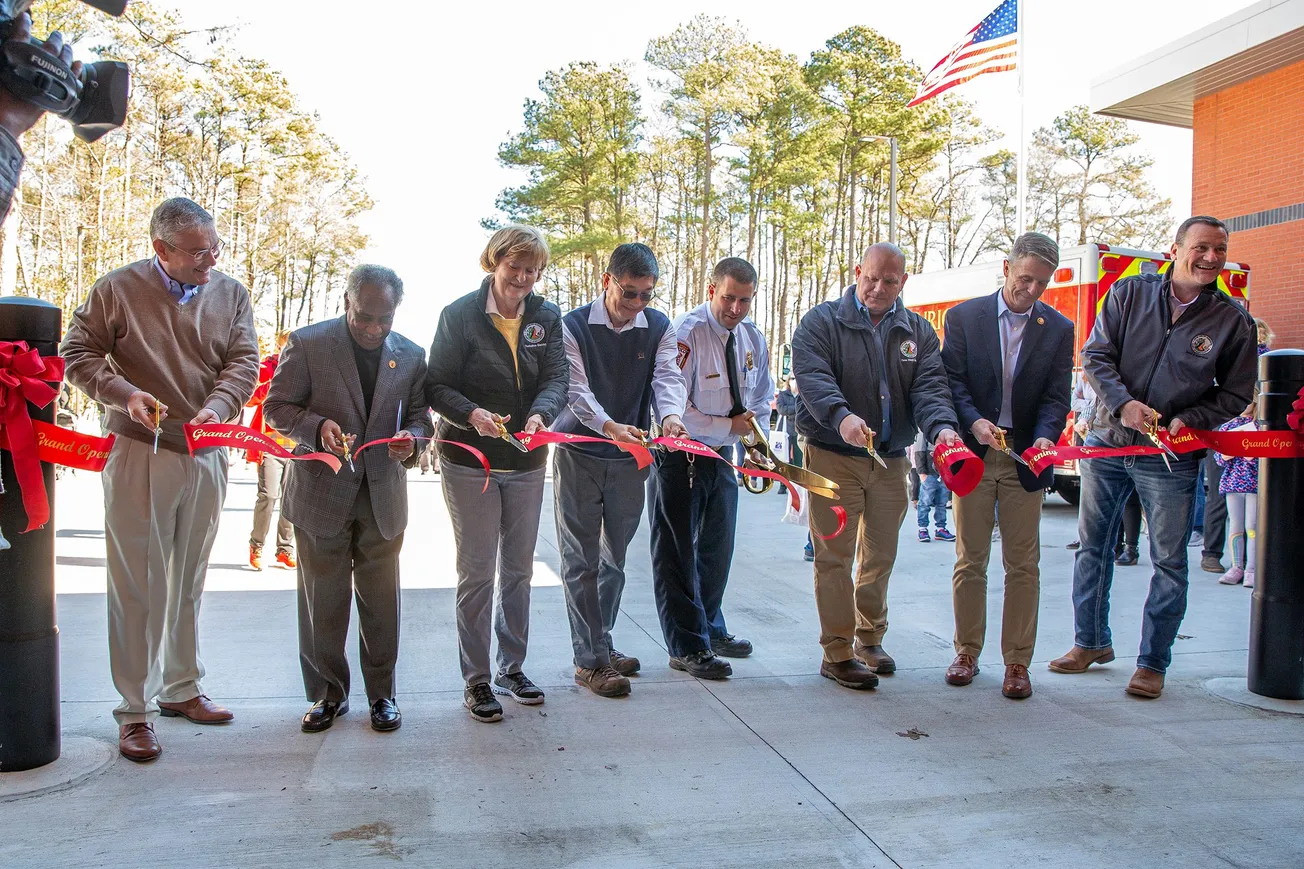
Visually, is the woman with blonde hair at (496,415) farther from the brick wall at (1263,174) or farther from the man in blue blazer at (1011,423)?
the brick wall at (1263,174)

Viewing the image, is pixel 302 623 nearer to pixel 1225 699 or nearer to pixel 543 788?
pixel 543 788

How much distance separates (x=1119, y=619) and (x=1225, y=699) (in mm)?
1768

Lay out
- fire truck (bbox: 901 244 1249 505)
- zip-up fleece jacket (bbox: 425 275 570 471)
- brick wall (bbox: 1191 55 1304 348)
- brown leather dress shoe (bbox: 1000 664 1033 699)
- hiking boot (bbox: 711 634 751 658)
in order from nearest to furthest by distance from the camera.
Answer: zip-up fleece jacket (bbox: 425 275 570 471) → brown leather dress shoe (bbox: 1000 664 1033 699) → hiking boot (bbox: 711 634 751 658) → fire truck (bbox: 901 244 1249 505) → brick wall (bbox: 1191 55 1304 348)

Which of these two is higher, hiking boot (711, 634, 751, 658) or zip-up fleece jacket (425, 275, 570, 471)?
zip-up fleece jacket (425, 275, 570, 471)

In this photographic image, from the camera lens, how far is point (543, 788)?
336cm

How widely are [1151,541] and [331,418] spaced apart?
12.6ft

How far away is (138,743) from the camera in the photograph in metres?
3.56

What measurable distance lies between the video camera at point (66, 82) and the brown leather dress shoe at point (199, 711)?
2.51 metres

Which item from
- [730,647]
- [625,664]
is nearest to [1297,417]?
[730,647]

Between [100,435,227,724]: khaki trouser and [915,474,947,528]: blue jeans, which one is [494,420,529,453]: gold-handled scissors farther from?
[915,474,947,528]: blue jeans

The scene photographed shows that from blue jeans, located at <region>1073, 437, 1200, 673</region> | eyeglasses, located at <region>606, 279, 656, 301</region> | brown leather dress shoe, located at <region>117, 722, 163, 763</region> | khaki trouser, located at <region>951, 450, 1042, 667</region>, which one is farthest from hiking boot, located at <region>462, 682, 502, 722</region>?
blue jeans, located at <region>1073, 437, 1200, 673</region>

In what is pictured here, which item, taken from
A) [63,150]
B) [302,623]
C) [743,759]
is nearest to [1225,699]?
[743,759]

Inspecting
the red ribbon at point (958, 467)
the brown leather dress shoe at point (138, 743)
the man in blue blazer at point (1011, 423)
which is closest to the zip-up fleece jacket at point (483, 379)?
the brown leather dress shoe at point (138, 743)

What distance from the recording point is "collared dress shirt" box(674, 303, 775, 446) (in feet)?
16.4
